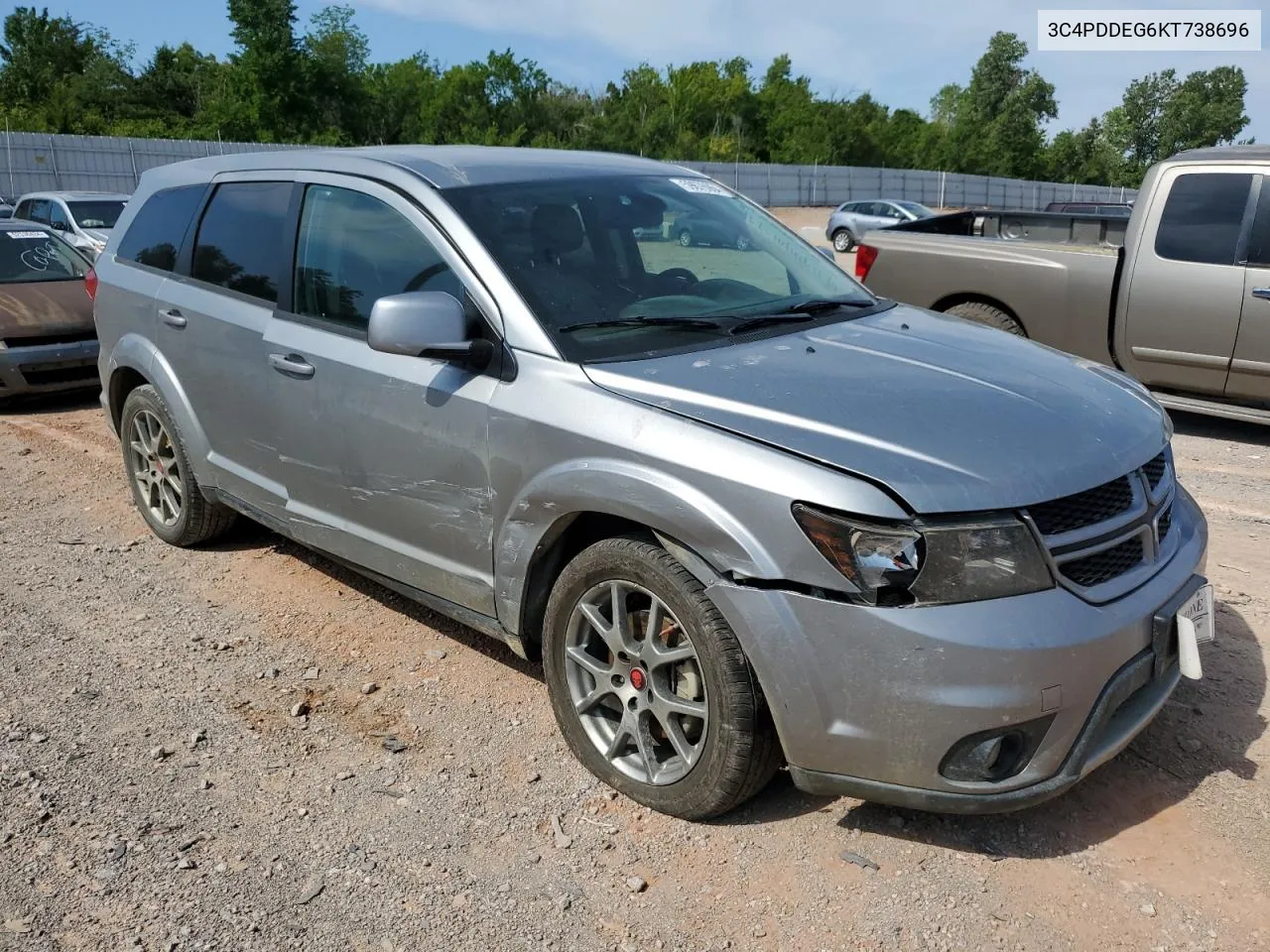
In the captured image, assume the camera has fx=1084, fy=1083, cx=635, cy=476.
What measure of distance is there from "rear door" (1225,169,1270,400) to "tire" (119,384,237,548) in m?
6.06

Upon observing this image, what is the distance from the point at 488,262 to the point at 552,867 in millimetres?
1817

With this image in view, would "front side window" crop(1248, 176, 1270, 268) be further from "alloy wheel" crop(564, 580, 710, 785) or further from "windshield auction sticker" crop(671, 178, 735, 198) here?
"alloy wheel" crop(564, 580, 710, 785)

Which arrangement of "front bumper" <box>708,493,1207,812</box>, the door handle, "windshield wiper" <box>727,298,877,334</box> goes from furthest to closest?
the door handle < "windshield wiper" <box>727,298,877,334</box> < "front bumper" <box>708,493,1207,812</box>

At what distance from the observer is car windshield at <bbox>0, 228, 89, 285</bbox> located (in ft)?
30.7

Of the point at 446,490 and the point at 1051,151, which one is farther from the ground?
the point at 1051,151

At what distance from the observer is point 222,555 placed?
5277 millimetres

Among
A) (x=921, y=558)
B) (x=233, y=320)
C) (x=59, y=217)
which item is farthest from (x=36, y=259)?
(x=921, y=558)

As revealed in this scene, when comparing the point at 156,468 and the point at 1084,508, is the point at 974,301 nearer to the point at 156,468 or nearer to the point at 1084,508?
the point at 1084,508

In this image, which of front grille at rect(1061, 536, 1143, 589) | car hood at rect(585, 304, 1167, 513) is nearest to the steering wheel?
car hood at rect(585, 304, 1167, 513)

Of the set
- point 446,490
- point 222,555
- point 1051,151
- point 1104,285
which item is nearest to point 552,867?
point 446,490

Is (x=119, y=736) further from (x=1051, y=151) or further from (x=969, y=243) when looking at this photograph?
(x=1051, y=151)

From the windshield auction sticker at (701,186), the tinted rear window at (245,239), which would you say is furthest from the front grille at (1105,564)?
the tinted rear window at (245,239)

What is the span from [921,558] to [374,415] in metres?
1.96

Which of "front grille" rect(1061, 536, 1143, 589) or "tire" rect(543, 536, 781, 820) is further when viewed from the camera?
"tire" rect(543, 536, 781, 820)
